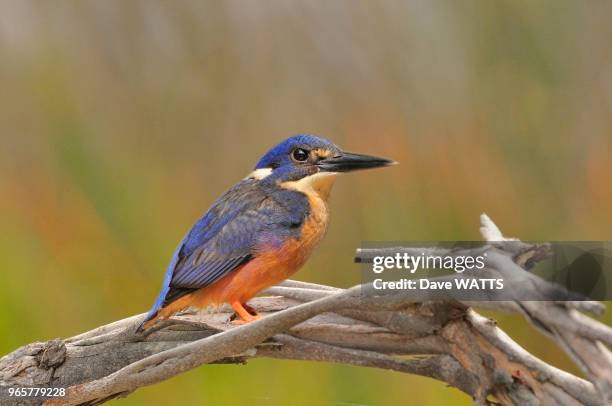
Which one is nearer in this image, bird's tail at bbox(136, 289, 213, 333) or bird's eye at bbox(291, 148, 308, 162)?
bird's tail at bbox(136, 289, 213, 333)

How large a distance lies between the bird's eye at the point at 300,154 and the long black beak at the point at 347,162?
0.03m

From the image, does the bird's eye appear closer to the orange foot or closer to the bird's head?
the bird's head

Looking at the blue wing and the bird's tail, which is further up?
the blue wing

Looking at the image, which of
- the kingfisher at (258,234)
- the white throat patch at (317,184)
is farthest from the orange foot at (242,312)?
the white throat patch at (317,184)

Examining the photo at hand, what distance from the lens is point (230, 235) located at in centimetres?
138

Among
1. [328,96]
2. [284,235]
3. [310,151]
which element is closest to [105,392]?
[284,235]

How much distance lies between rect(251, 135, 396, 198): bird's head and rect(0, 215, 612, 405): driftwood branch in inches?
6.3

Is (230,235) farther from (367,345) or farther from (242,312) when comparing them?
(367,345)

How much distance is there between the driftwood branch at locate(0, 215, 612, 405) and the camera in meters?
1.06

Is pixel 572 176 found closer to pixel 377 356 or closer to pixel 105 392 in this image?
pixel 377 356

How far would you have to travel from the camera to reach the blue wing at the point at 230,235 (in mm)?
1342

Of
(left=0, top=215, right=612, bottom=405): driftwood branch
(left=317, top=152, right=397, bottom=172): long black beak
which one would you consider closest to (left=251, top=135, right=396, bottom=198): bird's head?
(left=317, top=152, right=397, bottom=172): long black beak

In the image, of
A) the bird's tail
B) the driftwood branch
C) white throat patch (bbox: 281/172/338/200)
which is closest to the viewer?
the driftwood branch

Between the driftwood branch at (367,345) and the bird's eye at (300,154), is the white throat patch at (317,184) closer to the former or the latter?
the bird's eye at (300,154)
